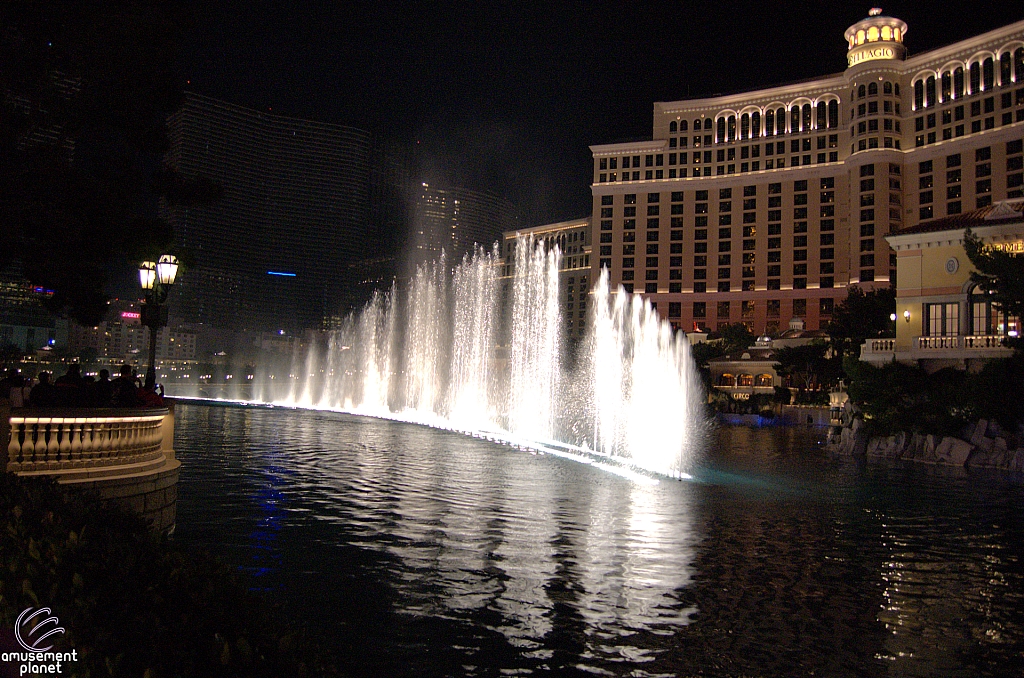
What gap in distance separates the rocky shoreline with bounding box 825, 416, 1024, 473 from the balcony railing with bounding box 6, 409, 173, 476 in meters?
26.7

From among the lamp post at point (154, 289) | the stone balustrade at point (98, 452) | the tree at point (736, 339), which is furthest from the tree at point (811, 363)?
the stone balustrade at point (98, 452)

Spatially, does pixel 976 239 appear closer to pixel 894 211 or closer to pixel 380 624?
pixel 380 624

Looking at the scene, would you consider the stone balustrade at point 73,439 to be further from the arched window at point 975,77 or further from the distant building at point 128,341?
the distant building at point 128,341

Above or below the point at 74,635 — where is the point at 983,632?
below

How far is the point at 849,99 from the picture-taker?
90125 millimetres

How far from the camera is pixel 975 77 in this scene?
7981cm

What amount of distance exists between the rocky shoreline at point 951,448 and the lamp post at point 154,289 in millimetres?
26358

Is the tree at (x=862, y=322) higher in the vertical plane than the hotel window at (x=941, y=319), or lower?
higher

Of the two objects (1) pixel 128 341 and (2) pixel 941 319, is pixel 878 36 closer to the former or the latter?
(2) pixel 941 319

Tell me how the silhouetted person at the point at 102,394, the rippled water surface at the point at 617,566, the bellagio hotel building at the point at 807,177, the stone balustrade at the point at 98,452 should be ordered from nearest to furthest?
1. the rippled water surface at the point at 617,566
2. the stone balustrade at the point at 98,452
3. the silhouetted person at the point at 102,394
4. the bellagio hotel building at the point at 807,177

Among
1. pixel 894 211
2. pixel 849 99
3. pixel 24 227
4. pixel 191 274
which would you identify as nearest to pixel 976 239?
pixel 24 227

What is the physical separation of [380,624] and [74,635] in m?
3.99

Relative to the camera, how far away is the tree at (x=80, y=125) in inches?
502

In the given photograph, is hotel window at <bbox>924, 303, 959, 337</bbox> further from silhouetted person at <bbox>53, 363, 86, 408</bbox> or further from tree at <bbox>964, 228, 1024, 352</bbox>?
silhouetted person at <bbox>53, 363, 86, 408</bbox>
